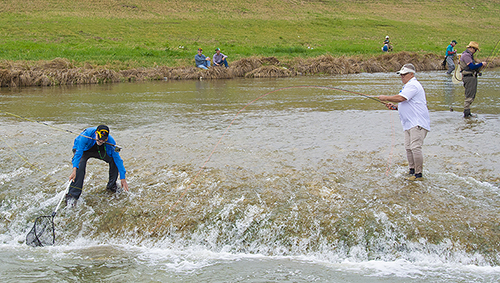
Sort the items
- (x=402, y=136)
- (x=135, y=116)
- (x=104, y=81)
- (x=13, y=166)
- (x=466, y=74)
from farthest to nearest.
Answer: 1. (x=104, y=81)
2. (x=135, y=116)
3. (x=466, y=74)
4. (x=402, y=136)
5. (x=13, y=166)

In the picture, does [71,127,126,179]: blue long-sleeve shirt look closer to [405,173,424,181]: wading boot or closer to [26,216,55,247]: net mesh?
[26,216,55,247]: net mesh

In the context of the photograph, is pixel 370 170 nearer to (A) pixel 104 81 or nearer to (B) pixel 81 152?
(B) pixel 81 152

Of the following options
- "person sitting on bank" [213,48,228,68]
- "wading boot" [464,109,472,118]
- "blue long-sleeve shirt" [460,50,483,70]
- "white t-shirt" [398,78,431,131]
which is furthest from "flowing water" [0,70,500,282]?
"person sitting on bank" [213,48,228,68]

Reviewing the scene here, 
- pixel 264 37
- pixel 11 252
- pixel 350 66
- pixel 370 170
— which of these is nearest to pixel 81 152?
pixel 11 252

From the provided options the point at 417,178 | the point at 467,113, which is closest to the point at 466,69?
the point at 467,113

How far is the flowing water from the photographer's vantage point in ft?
17.1

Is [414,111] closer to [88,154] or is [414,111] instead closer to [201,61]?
[88,154]

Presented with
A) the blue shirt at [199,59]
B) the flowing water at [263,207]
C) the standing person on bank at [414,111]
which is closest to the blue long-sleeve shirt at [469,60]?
the flowing water at [263,207]

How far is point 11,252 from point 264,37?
3976 cm

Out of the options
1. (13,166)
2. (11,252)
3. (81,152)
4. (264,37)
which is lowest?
(11,252)

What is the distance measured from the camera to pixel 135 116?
12766 millimetres

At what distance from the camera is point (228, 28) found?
153ft

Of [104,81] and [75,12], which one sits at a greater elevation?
[75,12]

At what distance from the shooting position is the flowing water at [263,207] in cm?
522
